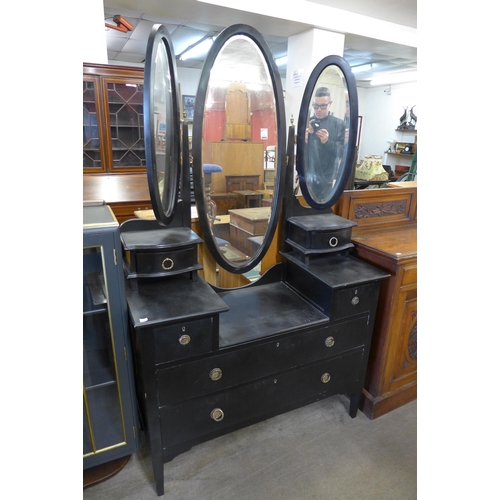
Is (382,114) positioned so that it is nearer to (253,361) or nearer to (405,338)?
(405,338)

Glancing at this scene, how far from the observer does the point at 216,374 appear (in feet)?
4.24

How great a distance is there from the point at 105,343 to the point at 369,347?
116 cm

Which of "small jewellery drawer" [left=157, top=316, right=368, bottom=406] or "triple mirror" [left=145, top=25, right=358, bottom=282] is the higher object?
"triple mirror" [left=145, top=25, right=358, bottom=282]

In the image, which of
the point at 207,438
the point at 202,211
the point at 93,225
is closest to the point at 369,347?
the point at 207,438

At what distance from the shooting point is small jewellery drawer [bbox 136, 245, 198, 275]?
126 centimetres

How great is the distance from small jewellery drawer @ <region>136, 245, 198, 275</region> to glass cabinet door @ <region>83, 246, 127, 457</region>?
6.1 inches

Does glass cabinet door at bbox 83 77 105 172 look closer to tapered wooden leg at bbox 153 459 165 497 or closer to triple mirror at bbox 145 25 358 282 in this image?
triple mirror at bbox 145 25 358 282

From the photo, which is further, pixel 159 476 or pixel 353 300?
pixel 353 300

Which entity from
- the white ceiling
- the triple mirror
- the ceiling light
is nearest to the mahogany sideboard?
the triple mirror

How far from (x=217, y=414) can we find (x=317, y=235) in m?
0.85

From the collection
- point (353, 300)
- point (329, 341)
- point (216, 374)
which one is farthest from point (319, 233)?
point (216, 374)

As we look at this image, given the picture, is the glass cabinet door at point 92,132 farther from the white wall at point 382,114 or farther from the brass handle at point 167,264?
the white wall at point 382,114

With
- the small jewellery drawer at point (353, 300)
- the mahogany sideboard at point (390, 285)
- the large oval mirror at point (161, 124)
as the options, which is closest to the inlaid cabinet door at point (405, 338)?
the mahogany sideboard at point (390, 285)

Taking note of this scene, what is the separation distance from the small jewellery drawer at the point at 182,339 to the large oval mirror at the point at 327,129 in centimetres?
80
